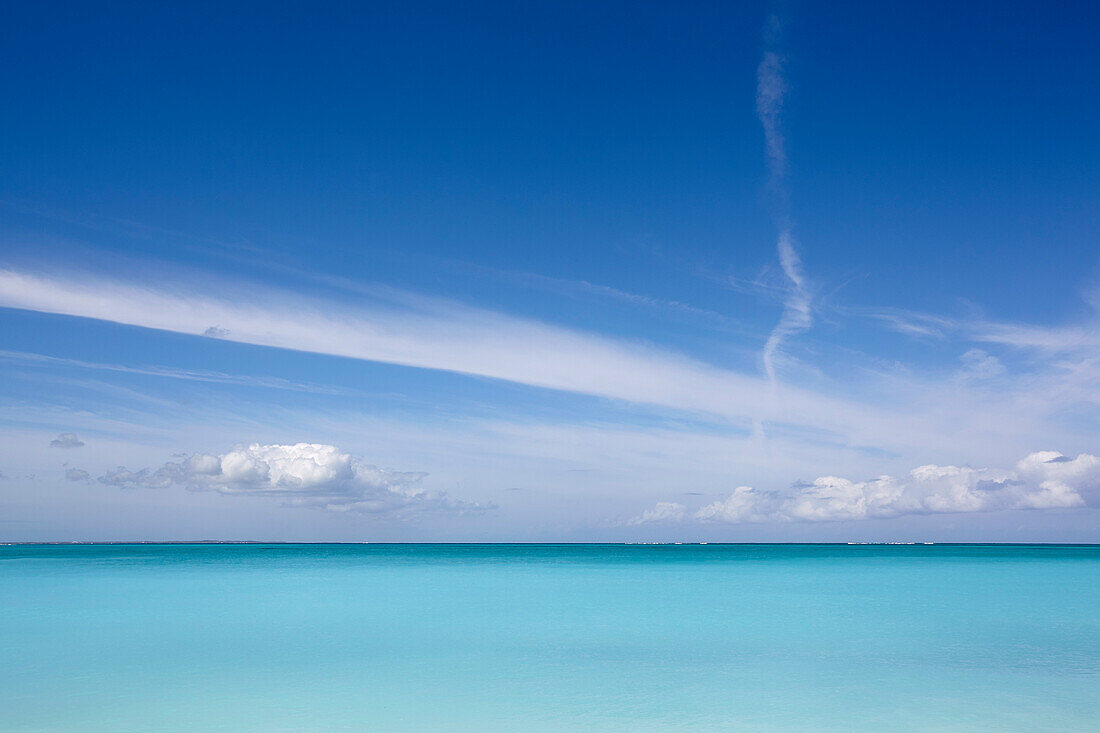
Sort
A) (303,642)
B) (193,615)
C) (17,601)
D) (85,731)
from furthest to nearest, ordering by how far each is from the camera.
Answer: (17,601) < (193,615) < (303,642) < (85,731)

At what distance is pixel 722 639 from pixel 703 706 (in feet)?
18.5

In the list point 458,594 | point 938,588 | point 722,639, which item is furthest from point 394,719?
point 938,588

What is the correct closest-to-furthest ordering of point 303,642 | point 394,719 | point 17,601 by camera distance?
point 394,719, point 303,642, point 17,601

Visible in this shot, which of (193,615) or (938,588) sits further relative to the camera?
(938,588)

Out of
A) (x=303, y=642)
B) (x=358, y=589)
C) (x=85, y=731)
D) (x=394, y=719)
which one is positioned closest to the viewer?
(x=85, y=731)

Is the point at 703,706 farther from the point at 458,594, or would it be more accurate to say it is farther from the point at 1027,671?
the point at 458,594

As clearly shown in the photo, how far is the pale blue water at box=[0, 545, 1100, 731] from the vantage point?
31.0ft

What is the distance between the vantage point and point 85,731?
347 inches

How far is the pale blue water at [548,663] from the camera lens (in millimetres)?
9461

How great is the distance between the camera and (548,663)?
1291 centimetres

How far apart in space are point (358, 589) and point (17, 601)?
10.4 m

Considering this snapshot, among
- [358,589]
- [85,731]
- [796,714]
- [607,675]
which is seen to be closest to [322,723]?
[85,731]

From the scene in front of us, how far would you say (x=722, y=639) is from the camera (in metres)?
15.3

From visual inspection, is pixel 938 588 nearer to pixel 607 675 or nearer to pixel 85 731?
pixel 607 675
